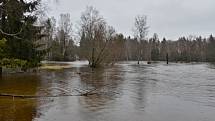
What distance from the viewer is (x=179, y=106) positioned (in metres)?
16.1

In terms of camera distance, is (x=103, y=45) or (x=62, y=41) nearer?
(x=103, y=45)

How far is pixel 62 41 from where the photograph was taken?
89250mm

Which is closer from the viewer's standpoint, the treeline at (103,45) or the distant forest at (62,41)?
the distant forest at (62,41)

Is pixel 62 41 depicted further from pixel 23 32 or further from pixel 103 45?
pixel 23 32

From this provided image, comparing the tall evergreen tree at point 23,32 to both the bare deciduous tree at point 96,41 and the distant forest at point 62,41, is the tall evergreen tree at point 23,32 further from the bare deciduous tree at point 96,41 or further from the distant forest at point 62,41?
the bare deciduous tree at point 96,41

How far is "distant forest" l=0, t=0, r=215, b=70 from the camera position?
24.1 m

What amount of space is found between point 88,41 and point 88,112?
144ft

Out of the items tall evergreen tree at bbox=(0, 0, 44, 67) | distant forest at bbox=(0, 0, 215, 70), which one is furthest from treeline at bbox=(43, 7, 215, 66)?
tall evergreen tree at bbox=(0, 0, 44, 67)

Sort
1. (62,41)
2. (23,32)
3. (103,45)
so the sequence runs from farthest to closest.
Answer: (62,41) → (103,45) → (23,32)

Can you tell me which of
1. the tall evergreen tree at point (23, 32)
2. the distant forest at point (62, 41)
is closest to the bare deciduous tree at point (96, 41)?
the distant forest at point (62, 41)

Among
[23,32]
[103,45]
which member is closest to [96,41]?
[103,45]

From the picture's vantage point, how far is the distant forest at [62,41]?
24148mm

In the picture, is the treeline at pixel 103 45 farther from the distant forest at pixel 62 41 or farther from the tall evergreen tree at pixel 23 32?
the tall evergreen tree at pixel 23 32

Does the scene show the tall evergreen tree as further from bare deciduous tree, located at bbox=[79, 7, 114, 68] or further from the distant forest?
bare deciduous tree, located at bbox=[79, 7, 114, 68]
